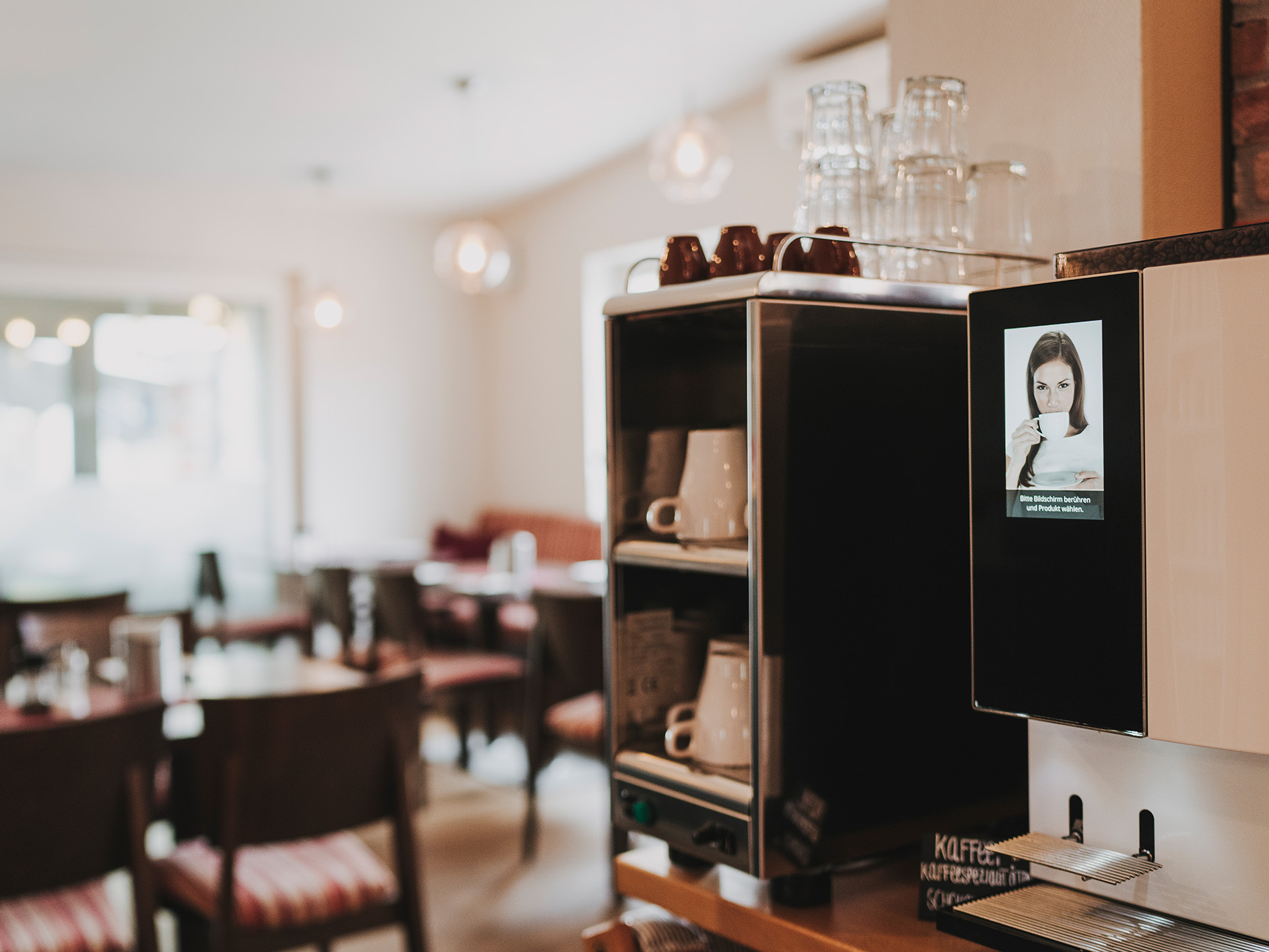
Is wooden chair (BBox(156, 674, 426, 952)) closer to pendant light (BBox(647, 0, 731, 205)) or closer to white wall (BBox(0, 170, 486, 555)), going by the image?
pendant light (BBox(647, 0, 731, 205))

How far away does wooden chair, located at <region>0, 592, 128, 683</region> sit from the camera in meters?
3.23

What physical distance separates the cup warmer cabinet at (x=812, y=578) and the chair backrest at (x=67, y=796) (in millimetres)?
1106

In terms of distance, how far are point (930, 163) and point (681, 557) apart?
2.00 feet

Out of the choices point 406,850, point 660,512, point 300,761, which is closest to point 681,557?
point 660,512

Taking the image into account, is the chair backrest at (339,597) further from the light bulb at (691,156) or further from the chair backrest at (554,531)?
the light bulb at (691,156)

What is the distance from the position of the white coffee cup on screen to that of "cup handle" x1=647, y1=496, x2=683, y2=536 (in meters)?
0.45

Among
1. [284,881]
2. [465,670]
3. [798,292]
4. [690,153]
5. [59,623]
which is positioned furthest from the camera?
[465,670]

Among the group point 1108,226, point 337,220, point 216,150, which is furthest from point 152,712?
point 337,220

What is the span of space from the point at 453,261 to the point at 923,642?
3951mm

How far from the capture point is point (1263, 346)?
0.87m

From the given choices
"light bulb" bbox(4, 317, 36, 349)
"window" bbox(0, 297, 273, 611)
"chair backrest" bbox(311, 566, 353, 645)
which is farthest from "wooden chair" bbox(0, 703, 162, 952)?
"light bulb" bbox(4, 317, 36, 349)

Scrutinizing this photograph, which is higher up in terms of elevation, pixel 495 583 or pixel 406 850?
pixel 495 583

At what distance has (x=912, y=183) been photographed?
1403 mm

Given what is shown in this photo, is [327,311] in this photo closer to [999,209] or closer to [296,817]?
[296,817]
